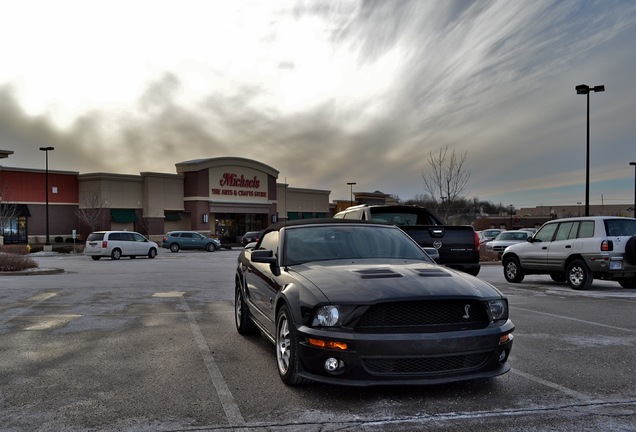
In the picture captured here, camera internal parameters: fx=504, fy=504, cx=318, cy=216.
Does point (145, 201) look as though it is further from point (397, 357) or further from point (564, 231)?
point (397, 357)

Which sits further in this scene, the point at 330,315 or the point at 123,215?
the point at 123,215

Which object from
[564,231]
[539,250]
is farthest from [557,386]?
[539,250]

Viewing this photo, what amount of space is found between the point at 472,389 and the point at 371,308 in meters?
1.32

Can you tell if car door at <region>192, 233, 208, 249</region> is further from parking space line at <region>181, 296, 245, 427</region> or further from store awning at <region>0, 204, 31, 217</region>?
parking space line at <region>181, 296, 245, 427</region>

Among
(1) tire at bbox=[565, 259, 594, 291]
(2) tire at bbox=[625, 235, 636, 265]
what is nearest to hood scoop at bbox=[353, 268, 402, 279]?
(2) tire at bbox=[625, 235, 636, 265]

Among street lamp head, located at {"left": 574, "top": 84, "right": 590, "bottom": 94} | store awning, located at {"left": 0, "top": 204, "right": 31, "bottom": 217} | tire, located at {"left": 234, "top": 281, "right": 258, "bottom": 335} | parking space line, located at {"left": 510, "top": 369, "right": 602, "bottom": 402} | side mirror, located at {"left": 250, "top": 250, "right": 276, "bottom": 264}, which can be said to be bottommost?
parking space line, located at {"left": 510, "top": 369, "right": 602, "bottom": 402}

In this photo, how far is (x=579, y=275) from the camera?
12734 millimetres

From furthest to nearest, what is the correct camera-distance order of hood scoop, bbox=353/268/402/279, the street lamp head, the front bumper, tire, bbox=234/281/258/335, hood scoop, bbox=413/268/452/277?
the street lamp head < tire, bbox=234/281/258/335 < hood scoop, bbox=413/268/452/277 < hood scoop, bbox=353/268/402/279 < the front bumper

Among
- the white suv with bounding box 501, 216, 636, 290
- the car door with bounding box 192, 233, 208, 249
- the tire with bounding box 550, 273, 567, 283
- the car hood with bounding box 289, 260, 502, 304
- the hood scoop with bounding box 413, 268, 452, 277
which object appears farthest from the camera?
the car door with bounding box 192, 233, 208, 249

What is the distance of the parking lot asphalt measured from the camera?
3.91 m

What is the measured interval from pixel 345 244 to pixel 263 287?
1.12 metres

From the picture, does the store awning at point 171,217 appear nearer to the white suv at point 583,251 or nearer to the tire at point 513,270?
the tire at point 513,270

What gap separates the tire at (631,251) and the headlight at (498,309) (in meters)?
8.97

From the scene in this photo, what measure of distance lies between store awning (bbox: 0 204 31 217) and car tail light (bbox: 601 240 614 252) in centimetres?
4379
